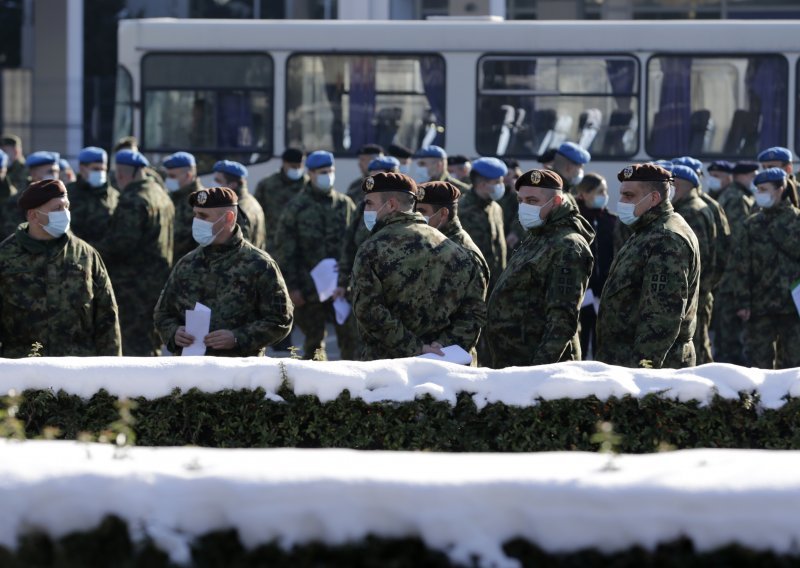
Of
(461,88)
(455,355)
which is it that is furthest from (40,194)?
(461,88)

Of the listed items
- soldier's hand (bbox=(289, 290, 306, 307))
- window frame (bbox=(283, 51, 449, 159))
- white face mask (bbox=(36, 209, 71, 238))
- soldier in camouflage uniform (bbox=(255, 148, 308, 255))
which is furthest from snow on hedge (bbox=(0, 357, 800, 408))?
window frame (bbox=(283, 51, 449, 159))

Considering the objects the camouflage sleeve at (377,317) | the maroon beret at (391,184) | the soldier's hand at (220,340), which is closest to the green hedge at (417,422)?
the camouflage sleeve at (377,317)

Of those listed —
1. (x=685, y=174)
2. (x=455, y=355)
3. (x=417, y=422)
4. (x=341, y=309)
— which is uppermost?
(x=685, y=174)

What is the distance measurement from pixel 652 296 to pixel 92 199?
20.1 feet

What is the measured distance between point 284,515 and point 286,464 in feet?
0.61

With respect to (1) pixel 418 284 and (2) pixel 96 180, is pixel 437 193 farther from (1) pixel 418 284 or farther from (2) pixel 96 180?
(2) pixel 96 180

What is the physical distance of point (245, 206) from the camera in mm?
12578

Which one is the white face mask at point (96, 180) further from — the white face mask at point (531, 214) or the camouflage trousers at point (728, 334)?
the white face mask at point (531, 214)

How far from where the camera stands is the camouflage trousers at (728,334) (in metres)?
13.1

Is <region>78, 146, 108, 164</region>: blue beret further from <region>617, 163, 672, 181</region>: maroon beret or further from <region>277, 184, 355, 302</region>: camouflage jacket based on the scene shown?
<region>617, 163, 672, 181</region>: maroon beret

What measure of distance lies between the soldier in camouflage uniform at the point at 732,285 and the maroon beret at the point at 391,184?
5.23 meters

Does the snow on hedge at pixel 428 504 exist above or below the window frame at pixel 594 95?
below

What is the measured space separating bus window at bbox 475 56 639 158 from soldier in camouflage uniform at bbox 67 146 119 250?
221 inches

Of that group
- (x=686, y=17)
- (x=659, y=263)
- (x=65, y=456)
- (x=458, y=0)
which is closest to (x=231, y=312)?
(x=659, y=263)
